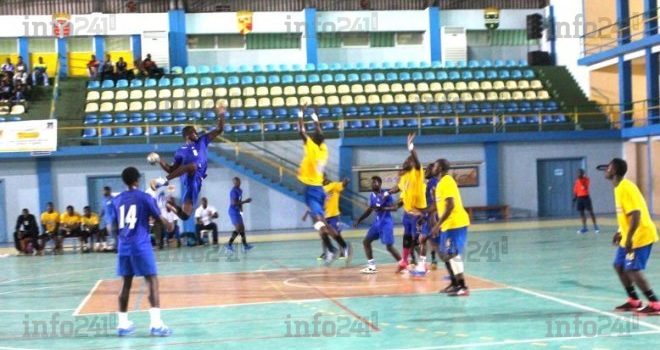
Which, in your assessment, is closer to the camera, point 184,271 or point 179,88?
point 184,271

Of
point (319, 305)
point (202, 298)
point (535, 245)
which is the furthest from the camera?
point (535, 245)

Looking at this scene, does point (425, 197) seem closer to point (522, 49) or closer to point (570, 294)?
point (570, 294)

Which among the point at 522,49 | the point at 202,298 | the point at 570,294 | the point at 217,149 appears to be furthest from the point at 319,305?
the point at 522,49

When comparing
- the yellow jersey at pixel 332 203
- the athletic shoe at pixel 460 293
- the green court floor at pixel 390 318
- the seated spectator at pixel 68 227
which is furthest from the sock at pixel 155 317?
the seated spectator at pixel 68 227

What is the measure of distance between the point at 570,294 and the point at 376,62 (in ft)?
96.8

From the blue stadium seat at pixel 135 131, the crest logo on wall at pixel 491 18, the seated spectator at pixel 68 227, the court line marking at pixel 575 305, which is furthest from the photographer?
the crest logo on wall at pixel 491 18

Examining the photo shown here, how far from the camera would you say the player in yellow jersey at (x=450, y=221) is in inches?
440

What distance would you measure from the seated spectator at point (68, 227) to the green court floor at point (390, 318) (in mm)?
7641

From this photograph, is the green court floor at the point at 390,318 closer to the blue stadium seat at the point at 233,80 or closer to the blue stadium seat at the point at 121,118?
the blue stadium seat at the point at 121,118

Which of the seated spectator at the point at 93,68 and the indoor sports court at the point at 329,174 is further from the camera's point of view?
the seated spectator at the point at 93,68

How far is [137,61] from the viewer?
35.5 meters

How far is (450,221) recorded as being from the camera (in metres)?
11.4

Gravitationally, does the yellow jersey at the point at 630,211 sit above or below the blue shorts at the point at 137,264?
above

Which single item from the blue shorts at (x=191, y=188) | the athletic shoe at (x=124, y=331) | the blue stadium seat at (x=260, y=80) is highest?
the blue stadium seat at (x=260, y=80)
